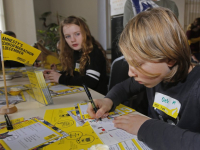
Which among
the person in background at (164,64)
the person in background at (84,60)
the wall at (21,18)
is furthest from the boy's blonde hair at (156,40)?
the wall at (21,18)

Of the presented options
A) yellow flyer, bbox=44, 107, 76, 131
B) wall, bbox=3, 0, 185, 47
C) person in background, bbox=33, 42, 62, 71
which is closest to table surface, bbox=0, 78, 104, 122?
yellow flyer, bbox=44, 107, 76, 131

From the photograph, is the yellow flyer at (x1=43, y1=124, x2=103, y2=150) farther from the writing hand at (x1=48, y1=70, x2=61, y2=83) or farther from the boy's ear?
the writing hand at (x1=48, y1=70, x2=61, y2=83)

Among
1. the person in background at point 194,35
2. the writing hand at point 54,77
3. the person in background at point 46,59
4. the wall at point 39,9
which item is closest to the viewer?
the writing hand at point 54,77

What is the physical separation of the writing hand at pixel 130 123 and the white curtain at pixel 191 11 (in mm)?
2362

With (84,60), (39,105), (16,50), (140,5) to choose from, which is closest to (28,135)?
(39,105)

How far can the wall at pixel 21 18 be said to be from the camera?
4199 millimetres

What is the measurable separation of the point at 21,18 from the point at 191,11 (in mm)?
3717

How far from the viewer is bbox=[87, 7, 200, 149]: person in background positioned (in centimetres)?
52

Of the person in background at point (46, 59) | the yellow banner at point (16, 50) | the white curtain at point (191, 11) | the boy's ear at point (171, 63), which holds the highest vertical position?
the white curtain at point (191, 11)

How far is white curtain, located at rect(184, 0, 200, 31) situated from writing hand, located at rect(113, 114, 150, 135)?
7.75 ft

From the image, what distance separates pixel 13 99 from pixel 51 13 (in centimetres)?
455

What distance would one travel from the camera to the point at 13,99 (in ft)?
3.09

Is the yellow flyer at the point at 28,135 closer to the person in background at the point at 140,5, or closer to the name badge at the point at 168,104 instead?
the name badge at the point at 168,104

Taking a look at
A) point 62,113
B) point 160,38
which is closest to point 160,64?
point 160,38
